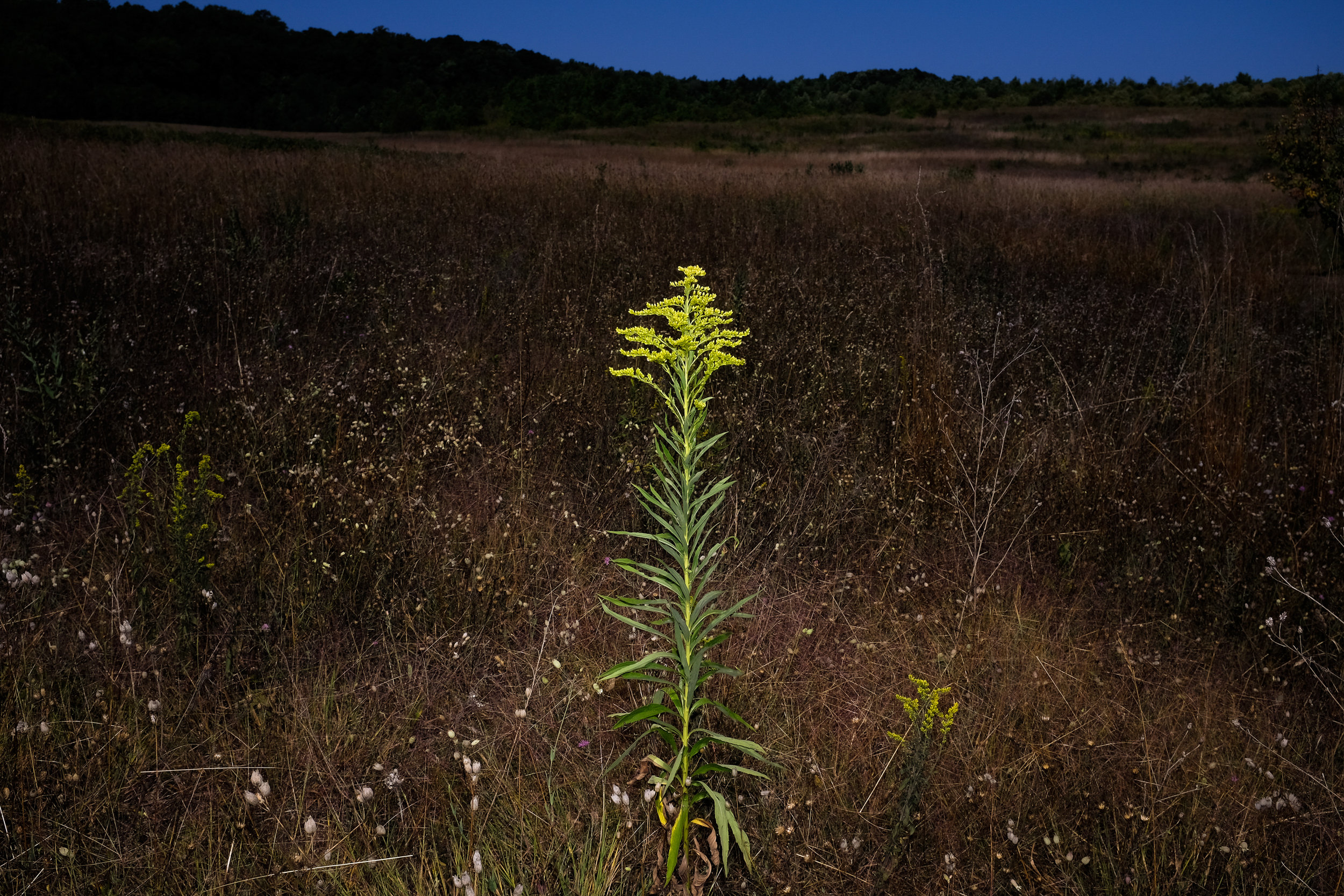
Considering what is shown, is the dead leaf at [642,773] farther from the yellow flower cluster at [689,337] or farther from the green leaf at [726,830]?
the yellow flower cluster at [689,337]

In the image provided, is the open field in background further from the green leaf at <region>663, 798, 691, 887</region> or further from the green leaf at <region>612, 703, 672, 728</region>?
the green leaf at <region>612, 703, 672, 728</region>

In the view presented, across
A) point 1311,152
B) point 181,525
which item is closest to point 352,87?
point 1311,152

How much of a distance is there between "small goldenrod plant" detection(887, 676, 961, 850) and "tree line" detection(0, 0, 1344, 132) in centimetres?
3806

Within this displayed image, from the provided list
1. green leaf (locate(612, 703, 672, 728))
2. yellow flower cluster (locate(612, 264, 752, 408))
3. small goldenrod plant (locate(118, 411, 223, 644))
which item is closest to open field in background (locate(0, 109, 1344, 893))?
small goldenrod plant (locate(118, 411, 223, 644))

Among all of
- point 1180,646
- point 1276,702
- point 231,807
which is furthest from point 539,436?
point 1276,702

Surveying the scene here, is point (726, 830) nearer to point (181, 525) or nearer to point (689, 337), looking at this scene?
point (689, 337)

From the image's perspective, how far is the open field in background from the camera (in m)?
1.69

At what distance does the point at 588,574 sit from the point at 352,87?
51.2m

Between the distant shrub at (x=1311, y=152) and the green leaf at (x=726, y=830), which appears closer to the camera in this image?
the green leaf at (x=726, y=830)

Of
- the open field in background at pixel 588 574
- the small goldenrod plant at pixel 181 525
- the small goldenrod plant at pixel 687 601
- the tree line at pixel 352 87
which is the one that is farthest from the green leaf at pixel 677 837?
the tree line at pixel 352 87

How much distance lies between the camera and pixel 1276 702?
6.95ft

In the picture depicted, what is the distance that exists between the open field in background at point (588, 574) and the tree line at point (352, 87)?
114ft

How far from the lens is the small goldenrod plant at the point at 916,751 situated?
5.41 ft

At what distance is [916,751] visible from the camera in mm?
1666
